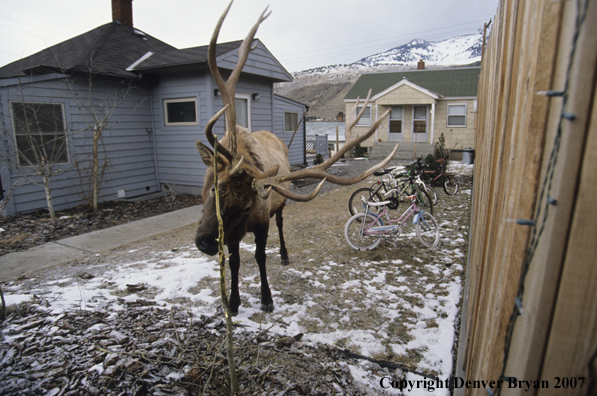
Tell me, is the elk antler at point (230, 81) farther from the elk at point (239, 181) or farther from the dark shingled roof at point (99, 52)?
the dark shingled roof at point (99, 52)

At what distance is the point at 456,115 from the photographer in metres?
19.7

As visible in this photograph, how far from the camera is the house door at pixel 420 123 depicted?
21.0 meters

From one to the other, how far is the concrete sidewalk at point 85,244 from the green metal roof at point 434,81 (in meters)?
17.2

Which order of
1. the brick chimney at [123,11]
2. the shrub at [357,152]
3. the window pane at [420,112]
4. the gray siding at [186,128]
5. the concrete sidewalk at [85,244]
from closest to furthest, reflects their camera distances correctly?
the concrete sidewalk at [85,244] < the gray siding at [186,128] < the brick chimney at [123,11] < the shrub at [357,152] < the window pane at [420,112]

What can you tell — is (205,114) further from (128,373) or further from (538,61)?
(538,61)

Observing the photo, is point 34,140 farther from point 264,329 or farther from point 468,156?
point 468,156

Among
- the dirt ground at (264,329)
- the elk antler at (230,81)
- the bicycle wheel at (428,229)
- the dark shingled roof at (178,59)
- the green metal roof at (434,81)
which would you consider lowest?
the dirt ground at (264,329)

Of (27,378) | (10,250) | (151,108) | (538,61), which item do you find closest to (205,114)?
(151,108)

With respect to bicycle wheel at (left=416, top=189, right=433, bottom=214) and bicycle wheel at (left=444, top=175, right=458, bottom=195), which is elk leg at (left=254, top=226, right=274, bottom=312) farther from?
bicycle wheel at (left=444, top=175, right=458, bottom=195)

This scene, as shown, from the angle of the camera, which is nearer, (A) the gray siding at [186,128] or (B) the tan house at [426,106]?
(A) the gray siding at [186,128]

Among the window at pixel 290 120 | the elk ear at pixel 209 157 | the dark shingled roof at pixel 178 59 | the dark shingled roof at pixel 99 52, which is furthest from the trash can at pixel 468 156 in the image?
the elk ear at pixel 209 157

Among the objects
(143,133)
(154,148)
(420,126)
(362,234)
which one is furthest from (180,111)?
(420,126)

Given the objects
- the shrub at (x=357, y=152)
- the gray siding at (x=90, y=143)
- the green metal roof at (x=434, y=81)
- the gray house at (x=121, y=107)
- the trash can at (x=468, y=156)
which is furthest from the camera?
the shrub at (x=357, y=152)

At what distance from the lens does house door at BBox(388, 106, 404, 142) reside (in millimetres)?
21531
